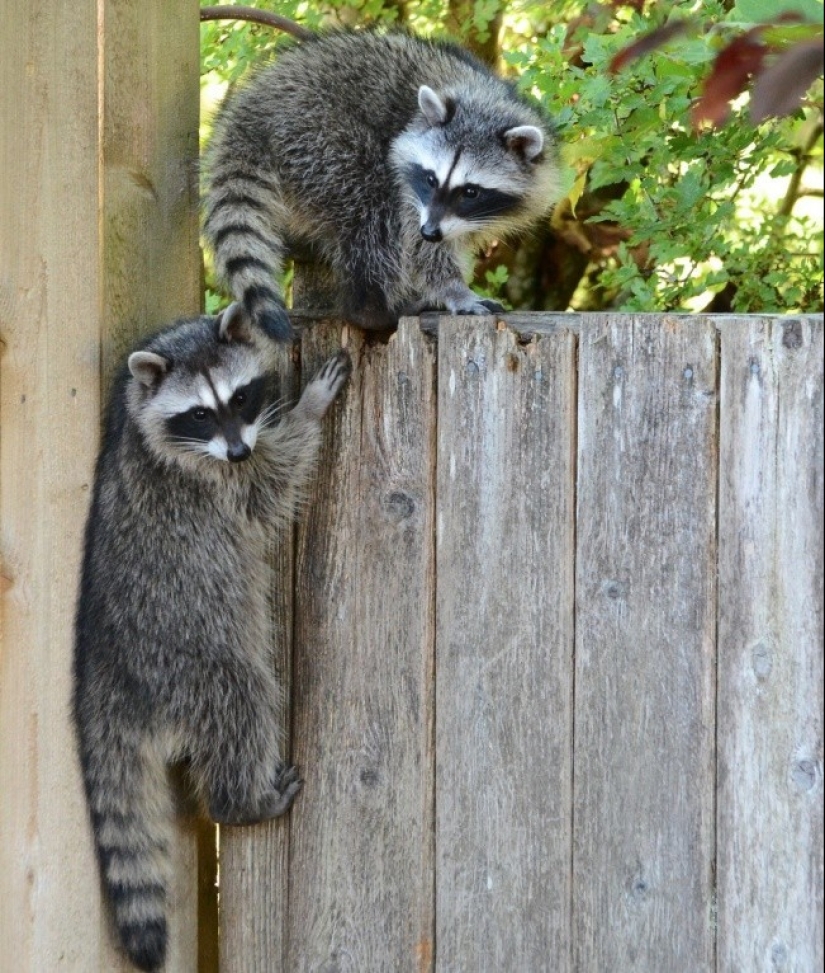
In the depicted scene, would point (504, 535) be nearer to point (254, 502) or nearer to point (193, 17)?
point (254, 502)

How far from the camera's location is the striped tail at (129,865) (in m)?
2.73

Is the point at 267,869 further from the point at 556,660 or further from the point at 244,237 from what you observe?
the point at 244,237

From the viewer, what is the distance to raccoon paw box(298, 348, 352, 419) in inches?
107

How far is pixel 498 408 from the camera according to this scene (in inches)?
99.5

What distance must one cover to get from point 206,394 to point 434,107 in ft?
2.93

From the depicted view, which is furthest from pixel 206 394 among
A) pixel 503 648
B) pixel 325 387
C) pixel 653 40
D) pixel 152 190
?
pixel 653 40

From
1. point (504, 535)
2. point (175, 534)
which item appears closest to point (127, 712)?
point (175, 534)

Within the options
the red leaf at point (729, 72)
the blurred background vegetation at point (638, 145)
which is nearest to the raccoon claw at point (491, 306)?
the blurred background vegetation at point (638, 145)

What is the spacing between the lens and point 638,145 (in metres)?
3.13

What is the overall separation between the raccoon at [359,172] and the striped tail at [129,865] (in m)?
1.05

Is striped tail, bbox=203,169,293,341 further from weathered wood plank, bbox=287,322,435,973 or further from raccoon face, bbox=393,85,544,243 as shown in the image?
raccoon face, bbox=393,85,544,243

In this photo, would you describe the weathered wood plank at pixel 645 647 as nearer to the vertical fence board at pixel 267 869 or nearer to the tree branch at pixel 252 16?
the vertical fence board at pixel 267 869

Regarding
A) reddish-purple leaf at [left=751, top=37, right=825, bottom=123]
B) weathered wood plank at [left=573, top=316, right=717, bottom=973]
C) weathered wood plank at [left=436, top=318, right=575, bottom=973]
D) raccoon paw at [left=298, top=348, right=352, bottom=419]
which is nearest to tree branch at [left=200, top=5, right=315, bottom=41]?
raccoon paw at [left=298, top=348, right=352, bottom=419]

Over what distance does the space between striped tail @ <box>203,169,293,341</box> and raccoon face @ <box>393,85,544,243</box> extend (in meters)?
0.37
